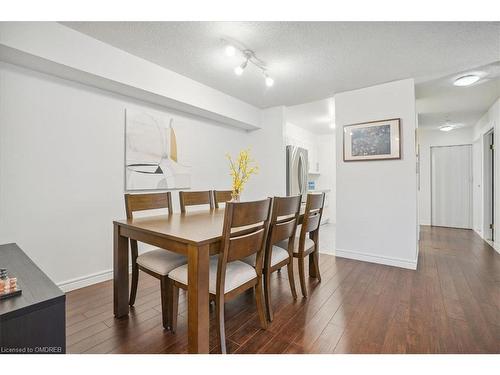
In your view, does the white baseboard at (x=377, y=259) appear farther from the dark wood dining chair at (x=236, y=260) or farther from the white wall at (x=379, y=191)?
the dark wood dining chair at (x=236, y=260)

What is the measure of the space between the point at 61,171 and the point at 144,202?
2.90 feet

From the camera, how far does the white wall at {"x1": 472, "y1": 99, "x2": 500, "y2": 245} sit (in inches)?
143

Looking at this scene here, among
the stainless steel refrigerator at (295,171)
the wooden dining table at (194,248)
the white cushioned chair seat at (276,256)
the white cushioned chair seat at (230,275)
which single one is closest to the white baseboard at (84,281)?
the wooden dining table at (194,248)

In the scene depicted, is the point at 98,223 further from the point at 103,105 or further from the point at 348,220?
the point at 348,220

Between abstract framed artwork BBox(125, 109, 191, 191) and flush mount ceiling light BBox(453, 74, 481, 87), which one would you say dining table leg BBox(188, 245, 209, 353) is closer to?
abstract framed artwork BBox(125, 109, 191, 191)

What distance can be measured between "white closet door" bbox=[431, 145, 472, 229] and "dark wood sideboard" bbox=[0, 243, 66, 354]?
702cm

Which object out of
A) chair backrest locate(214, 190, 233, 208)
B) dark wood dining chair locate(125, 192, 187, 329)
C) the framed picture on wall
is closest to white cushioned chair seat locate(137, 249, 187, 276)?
dark wood dining chair locate(125, 192, 187, 329)

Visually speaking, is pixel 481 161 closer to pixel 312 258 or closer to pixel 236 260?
pixel 312 258

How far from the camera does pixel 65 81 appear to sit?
230cm

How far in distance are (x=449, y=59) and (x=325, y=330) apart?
2851 mm

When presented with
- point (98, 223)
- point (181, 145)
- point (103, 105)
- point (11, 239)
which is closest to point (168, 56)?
point (103, 105)

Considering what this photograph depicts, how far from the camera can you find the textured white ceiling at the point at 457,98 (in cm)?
296

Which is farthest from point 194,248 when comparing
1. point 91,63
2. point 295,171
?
point 295,171

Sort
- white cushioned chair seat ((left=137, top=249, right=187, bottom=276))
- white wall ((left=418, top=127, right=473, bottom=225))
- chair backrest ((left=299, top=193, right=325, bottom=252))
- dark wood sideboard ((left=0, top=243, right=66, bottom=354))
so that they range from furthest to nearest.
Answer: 1. white wall ((left=418, top=127, right=473, bottom=225))
2. chair backrest ((left=299, top=193, right=325, bottom=252))
3. white cushioned chair seat ((left=137, top=249, right=187, bottom=276))
4. dark wood sideboard ((left=0, top=243, right=66, bottom=354))
